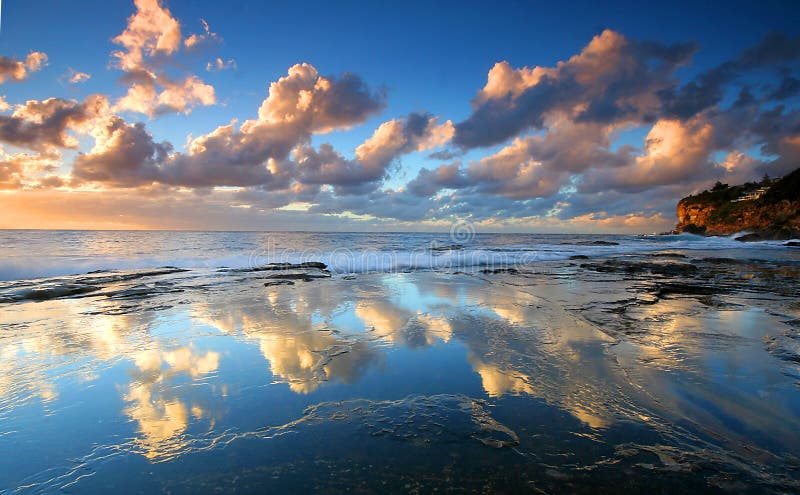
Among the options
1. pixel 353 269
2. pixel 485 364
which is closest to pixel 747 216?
pixel 353 269

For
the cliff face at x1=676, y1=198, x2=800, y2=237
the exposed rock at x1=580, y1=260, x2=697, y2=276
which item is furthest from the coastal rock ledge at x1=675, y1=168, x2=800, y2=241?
the exposed rock at x1=580, y1=260, x2=697, y2=276

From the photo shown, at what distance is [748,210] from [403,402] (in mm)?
102599

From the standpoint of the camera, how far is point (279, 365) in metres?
4.41

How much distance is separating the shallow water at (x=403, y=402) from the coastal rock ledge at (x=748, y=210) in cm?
7888

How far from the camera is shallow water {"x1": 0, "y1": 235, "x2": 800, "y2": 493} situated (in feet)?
7.63

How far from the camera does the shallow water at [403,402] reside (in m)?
2.33

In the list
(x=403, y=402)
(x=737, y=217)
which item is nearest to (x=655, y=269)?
(x=403, y=402)

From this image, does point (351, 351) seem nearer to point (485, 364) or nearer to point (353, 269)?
point (485, 364)

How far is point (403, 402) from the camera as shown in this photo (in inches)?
134

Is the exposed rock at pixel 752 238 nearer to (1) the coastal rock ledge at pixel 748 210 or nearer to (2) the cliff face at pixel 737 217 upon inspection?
(1) the coastal rock ledge at pixel 748 210

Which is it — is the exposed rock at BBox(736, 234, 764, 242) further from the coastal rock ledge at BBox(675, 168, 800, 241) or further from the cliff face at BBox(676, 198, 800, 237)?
the cliff face at BBox(676, 198, 800, 237)

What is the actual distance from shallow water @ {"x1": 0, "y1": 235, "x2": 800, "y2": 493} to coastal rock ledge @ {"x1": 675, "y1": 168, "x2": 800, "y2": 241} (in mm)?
78882

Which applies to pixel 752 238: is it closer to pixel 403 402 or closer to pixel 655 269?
pixel 655 269

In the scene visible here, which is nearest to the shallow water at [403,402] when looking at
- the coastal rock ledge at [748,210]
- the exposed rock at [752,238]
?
the exposed rock at [752,238]
